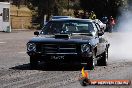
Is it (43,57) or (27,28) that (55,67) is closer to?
(43,57)

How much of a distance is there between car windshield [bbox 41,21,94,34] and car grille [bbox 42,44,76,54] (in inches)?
52.5

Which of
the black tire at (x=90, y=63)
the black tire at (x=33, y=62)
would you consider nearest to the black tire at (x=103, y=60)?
the black tire at (x=90, y=63)

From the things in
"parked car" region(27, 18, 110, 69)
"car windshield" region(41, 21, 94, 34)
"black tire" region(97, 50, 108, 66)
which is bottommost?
"black tire" region(97, 50, 108, 66)

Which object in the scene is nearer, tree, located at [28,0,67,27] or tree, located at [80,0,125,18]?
tree, located at [28,0,67,27]

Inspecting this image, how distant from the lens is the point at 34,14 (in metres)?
59.0

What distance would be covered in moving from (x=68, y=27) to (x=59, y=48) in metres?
1.66

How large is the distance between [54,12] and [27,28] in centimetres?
576

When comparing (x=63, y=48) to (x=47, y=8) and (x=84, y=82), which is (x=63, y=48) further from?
(x=47, y=8)

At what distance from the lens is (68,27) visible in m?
14.3

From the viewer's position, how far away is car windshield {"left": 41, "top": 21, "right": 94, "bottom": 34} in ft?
46.4

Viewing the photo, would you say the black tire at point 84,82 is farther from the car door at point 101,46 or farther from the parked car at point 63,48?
the car door at point 101,46

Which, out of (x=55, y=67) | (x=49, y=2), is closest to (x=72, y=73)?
(x=55, y=67)

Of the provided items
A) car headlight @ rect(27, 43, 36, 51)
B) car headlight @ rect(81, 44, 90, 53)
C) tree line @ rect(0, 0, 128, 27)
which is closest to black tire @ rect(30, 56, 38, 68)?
car headlight @ rect(27, 43, 36, 51)

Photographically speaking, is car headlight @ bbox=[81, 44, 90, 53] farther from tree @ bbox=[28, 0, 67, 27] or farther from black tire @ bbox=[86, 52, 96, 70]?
tree @ bbox=[28, 0, 67, 27]
